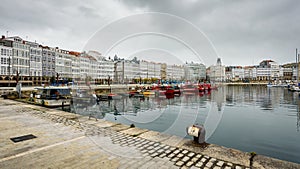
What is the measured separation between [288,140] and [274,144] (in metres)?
1.84

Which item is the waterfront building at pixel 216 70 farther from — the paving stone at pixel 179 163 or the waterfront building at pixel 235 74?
the waterfront building at pixel 235 74

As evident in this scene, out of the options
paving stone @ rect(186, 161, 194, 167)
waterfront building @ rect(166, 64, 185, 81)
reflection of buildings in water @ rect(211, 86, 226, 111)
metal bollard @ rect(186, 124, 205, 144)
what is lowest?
reflection of buildings in water @ rect(211, 86, 226, 111)

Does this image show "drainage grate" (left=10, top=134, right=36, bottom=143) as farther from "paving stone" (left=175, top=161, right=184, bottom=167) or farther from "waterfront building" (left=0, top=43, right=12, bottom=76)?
"waterfront building" (left=0, top=43, right=12, bottom=76)

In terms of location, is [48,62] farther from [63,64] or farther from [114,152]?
[114,152]

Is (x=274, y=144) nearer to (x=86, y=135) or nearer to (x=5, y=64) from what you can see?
(x=86, y=135)

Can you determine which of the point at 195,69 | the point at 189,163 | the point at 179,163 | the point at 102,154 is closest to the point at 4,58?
the point at 195,69

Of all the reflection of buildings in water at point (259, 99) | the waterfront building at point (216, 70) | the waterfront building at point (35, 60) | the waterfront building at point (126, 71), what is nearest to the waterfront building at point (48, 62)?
the waterfront building at point (35, 60)

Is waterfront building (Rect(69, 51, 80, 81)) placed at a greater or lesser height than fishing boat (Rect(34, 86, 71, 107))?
greater

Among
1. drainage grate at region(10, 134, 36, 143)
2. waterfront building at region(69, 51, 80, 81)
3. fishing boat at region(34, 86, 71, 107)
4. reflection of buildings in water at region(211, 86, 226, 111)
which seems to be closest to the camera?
drainage grate at region(10, 134, 36, 143)

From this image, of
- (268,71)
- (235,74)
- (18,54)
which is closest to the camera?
(18,54)

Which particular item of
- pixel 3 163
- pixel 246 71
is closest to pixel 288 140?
pixel 3 163

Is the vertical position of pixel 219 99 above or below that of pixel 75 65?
below

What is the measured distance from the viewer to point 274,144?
1083cm

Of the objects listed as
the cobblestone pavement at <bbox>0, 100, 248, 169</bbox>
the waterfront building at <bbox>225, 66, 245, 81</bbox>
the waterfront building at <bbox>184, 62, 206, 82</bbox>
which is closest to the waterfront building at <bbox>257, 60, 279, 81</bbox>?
the waterfront building at <bbox>225, 66, 245, 81</bbox>
